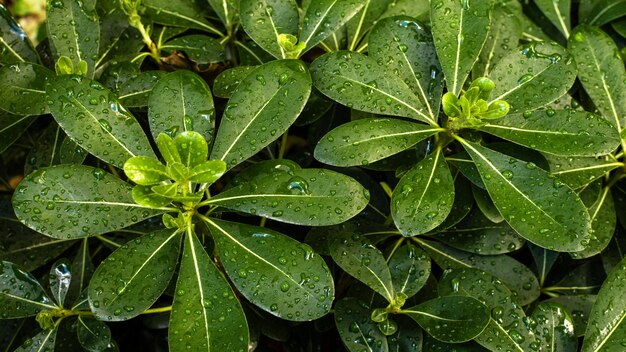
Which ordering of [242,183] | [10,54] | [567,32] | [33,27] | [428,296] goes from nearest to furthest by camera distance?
1. [242,183]
2. [428,296]
3. [10,54]
4. [567,32]
5. [33,27]

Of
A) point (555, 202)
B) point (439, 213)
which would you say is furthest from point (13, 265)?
point (555, 202)

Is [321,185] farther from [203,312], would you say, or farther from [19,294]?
[19,294]

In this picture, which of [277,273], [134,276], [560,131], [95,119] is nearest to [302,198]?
[277,273]

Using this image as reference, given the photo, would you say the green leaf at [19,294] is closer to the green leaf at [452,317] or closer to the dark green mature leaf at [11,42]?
the dark green mature leaf at [11,42]

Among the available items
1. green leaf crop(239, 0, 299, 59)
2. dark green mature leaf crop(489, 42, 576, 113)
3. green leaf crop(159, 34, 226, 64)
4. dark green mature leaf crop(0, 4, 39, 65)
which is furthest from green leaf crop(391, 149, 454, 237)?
dark green mature leaf crop(0, 4, 39, 65)

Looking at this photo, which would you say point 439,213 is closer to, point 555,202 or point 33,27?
point 555,202
